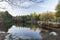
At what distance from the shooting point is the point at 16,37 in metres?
1.58

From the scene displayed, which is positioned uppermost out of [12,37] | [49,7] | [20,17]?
[49,7]

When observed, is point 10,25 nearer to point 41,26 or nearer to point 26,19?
point 26,19

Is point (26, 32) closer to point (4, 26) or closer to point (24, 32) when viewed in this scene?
point (24, 32)

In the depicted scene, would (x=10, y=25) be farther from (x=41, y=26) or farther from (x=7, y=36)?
(x=41, y=26)

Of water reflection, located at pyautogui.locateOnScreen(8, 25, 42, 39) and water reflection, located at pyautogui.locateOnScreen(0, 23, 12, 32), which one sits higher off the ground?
water reflection, located at pyautogui.locateOnScreen(0, 23, 12, 32)

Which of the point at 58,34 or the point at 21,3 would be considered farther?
the point at 21,3

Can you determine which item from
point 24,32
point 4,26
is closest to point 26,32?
point 24,32

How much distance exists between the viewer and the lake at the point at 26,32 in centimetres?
156

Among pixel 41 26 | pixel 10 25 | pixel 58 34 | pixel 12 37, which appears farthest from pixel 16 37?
pixel 58 34

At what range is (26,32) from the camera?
5.16 ft

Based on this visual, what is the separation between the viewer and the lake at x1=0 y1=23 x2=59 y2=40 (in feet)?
5.12

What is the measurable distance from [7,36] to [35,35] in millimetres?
348

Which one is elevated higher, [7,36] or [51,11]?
[51,11]

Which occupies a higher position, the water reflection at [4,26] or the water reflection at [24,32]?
the water reflection at [4,26]
